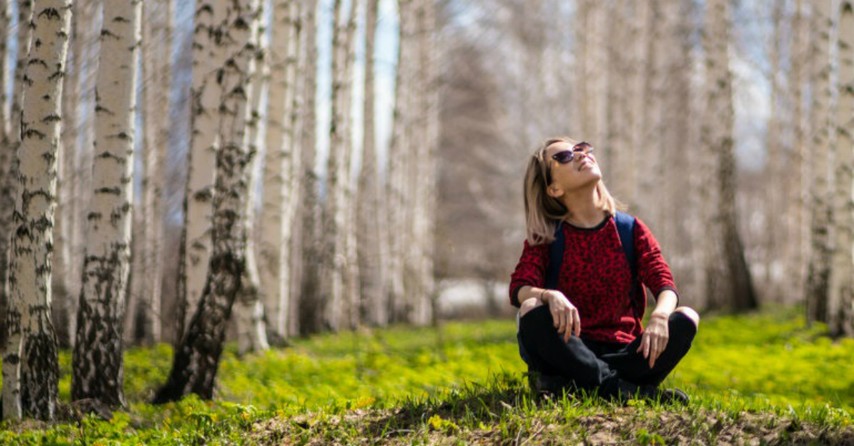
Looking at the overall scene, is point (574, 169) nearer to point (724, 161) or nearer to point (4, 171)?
point (4, 171)

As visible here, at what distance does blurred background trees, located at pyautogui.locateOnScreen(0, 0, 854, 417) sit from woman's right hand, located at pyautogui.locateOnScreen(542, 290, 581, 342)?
3.00 meters

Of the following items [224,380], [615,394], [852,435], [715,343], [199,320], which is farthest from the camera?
[715,343]

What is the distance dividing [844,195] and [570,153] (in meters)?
6.75

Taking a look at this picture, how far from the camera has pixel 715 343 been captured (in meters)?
11.0

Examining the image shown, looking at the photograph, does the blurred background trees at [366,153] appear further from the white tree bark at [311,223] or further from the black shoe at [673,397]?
the black shoe at [673,397]

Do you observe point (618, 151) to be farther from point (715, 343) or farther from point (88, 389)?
point (88, 389)

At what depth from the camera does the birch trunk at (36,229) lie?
5.79 m

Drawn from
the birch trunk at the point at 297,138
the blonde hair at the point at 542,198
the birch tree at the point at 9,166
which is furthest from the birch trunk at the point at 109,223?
the birch trunk at the point at 297,138

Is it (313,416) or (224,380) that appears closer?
(313,416)

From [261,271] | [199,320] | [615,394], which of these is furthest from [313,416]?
[261,271]

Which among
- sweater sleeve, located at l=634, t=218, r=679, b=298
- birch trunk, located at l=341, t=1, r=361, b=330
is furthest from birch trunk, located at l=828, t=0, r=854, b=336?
birch trunk, located at l=341, t=1, r=361, b=330

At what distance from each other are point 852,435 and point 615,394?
43.1 inches

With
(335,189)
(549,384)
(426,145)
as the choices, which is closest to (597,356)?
(549,384)

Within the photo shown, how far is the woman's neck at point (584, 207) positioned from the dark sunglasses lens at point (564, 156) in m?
0.18
